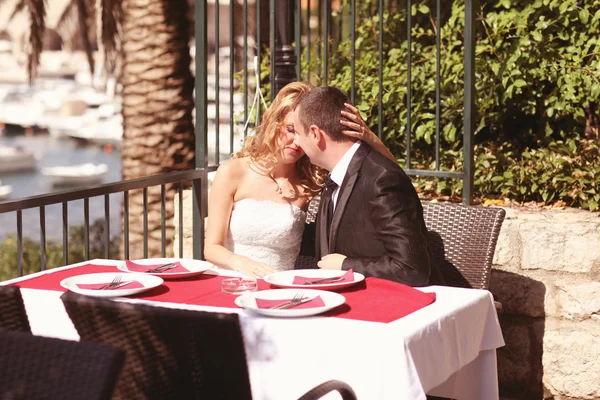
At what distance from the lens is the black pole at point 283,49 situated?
547cm

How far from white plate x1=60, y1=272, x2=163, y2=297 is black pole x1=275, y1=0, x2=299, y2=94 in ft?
7.16

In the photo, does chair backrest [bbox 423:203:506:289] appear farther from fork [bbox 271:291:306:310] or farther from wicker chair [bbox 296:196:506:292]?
fork [bbox 271:291:306:310]

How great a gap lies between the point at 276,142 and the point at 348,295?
1.41 metres

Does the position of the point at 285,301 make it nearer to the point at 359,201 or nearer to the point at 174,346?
the point at 174,346

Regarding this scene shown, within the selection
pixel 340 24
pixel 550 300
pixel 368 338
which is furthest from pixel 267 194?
pixel 340 24

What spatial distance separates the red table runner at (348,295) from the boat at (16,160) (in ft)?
156

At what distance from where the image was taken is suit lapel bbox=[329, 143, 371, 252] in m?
4.00

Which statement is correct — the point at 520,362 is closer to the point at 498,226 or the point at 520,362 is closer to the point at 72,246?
the point at 498,226

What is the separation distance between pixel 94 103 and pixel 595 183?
168 feet

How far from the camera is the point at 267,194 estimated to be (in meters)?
4.76

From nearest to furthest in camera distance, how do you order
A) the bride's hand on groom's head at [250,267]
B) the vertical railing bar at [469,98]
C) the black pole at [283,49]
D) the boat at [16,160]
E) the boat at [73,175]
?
the bride's hand on groom's head at [250,267]
the vertical railing bar at [469,98]
the black pole at [283,49]
the boat at [73,175]
the boat at [16,160]

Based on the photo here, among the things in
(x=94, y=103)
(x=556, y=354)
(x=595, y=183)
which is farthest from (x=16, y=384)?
(x=94, y=103)

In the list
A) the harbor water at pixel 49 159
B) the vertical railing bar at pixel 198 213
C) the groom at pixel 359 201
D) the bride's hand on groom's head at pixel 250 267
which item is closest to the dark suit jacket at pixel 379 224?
the groom at pixel 359 201

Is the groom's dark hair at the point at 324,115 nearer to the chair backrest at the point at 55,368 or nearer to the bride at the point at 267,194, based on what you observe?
the bride at the point at 267,194
